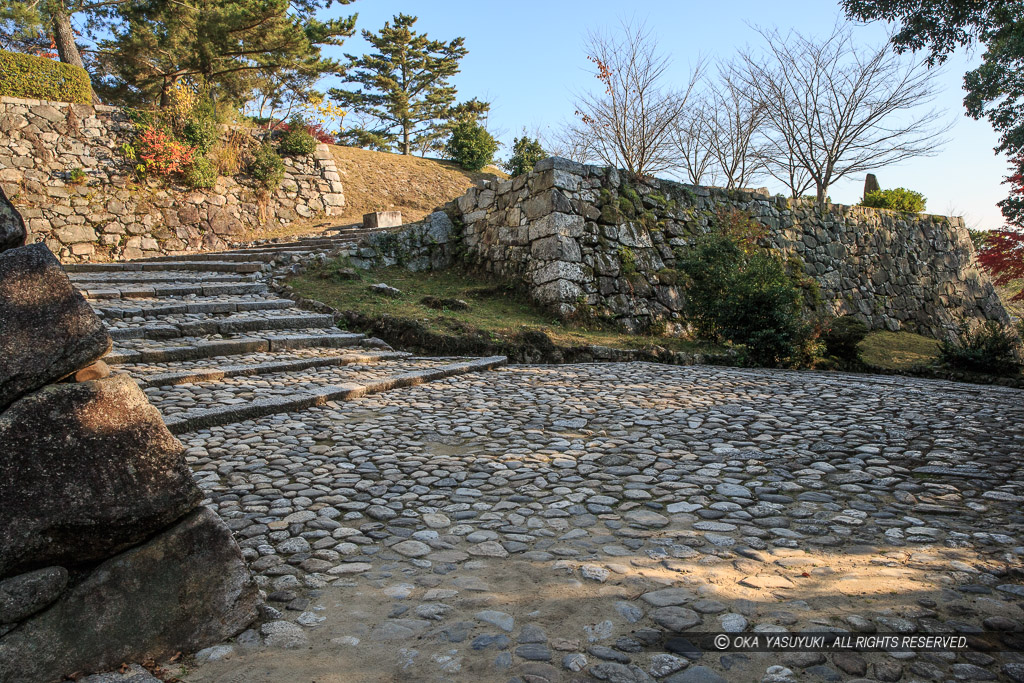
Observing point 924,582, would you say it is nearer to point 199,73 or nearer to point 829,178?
point 829,178

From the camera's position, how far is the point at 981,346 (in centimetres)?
921

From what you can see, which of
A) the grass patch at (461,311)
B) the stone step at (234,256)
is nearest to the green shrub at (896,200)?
the grass patch at (461,311)

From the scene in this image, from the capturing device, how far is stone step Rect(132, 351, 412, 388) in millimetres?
5465

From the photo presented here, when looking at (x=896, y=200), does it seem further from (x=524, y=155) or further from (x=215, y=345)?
(x=215, y=345)

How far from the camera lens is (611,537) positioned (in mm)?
2709

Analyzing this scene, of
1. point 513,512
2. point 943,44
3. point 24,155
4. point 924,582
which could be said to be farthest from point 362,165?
point 924,582

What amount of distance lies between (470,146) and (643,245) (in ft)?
38.8

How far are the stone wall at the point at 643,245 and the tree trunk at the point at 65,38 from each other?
8688 millimetres

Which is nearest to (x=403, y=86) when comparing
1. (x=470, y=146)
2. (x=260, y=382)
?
(x=470, y=146)

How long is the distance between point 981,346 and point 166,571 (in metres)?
11.1

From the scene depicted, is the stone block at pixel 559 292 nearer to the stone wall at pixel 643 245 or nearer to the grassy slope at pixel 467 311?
the stone wall at pixel 643 245

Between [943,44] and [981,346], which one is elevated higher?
[943,44]

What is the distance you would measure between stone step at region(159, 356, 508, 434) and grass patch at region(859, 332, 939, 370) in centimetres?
774

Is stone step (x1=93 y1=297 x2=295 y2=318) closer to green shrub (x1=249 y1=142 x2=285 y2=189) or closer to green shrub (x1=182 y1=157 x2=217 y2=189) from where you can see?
green shrub (x1=182 y1=157 x2=217 y2=189)
